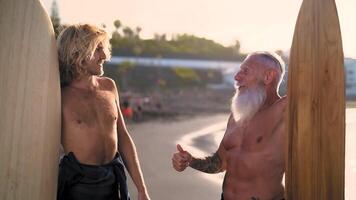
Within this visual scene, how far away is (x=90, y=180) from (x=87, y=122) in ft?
0.96

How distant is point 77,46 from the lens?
2729 mm

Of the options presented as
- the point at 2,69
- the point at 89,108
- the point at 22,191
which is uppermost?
the point at 2,69

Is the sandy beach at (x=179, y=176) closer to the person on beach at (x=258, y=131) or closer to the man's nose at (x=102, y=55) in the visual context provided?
the person on beach at (x=258, y=131)

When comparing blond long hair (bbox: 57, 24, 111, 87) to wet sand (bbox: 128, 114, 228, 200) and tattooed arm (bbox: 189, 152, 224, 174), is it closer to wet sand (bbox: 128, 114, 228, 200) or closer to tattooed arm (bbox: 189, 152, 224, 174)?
tattooed arm (bbox: 189, 152, 224, 174)

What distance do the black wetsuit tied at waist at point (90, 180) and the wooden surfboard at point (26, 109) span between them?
9cm

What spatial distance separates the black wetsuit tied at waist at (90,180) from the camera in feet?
8.93

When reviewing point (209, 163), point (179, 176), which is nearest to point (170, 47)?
point (179, 176)

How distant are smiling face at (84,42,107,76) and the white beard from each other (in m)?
0.75

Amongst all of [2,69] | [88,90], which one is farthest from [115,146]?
[2,69]

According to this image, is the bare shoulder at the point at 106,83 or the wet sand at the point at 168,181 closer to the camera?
the bare shoulder at the point at 106,83

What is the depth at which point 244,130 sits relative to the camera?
2.92 m

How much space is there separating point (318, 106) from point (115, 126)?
1043mm

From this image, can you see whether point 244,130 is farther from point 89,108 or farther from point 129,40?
point 129,40

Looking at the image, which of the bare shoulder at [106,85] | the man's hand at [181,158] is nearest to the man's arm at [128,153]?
the bare shoulder at [106,85]
